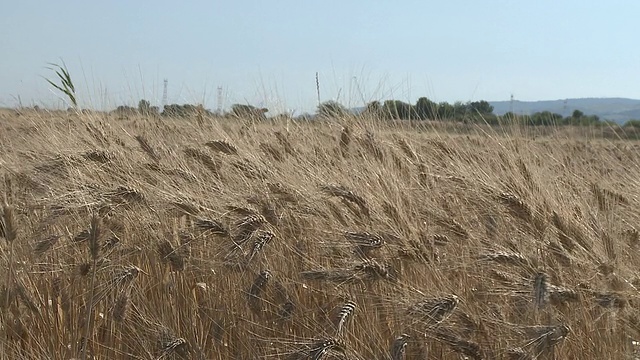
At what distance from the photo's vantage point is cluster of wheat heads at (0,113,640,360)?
2512 millimetres

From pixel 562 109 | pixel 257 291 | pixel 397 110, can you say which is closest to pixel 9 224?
pixel 257 291

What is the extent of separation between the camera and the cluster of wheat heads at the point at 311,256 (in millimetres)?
2512

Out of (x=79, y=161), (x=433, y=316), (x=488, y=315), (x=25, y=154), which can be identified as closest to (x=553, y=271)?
(x=488, y=315)

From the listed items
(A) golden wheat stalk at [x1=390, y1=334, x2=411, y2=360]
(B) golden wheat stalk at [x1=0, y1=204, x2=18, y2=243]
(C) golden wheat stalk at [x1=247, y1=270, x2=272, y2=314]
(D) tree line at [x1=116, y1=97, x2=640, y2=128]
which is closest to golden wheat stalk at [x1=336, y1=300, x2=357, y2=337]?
(A) golden wheat stalk at [x1=390, y1=334, x2=411, y2=360]

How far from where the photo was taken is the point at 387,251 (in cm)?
279

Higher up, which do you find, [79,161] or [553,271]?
[79,161]

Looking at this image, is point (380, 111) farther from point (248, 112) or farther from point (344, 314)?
point (344, 314)

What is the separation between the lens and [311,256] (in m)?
3.14

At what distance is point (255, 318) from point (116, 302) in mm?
492

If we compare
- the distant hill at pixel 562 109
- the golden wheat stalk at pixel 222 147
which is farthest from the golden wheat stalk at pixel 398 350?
the distant hill at pixel 562 109

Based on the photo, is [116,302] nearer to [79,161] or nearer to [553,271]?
[79,161]

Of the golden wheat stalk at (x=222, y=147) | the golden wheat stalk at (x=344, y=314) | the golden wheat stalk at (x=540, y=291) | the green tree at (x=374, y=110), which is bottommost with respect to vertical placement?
the golden wheat stalk at (x=344, y=314)

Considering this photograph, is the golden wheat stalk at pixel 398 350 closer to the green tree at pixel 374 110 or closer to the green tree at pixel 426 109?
the green tree at pixel 374 110

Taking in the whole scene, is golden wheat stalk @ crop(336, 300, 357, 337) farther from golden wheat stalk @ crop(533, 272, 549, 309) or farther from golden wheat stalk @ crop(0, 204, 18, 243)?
golden wheat stalk @ crop(0, 204, 18, 243)
